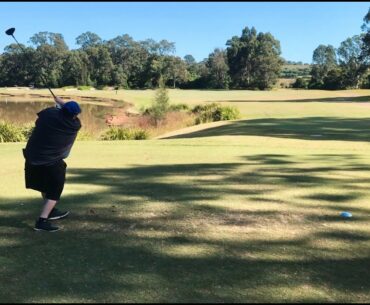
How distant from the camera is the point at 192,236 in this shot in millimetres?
5797

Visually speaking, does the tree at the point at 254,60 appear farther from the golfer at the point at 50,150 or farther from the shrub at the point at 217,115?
the golfer at the point at 50,150

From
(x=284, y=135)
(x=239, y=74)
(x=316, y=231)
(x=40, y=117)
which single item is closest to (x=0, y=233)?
(x=40, y=117)

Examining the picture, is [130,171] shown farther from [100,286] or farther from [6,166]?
[100,286]

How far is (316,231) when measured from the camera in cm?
609

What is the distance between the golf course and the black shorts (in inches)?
20.2

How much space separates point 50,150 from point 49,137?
157 mm

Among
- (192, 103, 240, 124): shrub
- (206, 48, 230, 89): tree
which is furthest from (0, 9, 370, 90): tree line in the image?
(192, 103, 240, 124): shrub

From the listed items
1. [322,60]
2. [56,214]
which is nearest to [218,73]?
[322,60]

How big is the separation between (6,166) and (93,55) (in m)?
126

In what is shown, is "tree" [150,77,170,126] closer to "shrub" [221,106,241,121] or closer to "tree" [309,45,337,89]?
"shrub" [221,106,241,121]

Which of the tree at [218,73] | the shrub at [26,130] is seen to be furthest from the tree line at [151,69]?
the shrub at [26,130]

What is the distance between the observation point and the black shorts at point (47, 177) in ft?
19.5

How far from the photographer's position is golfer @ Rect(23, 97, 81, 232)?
231 inches

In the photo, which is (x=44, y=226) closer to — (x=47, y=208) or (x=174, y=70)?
(x=47, y=208)
